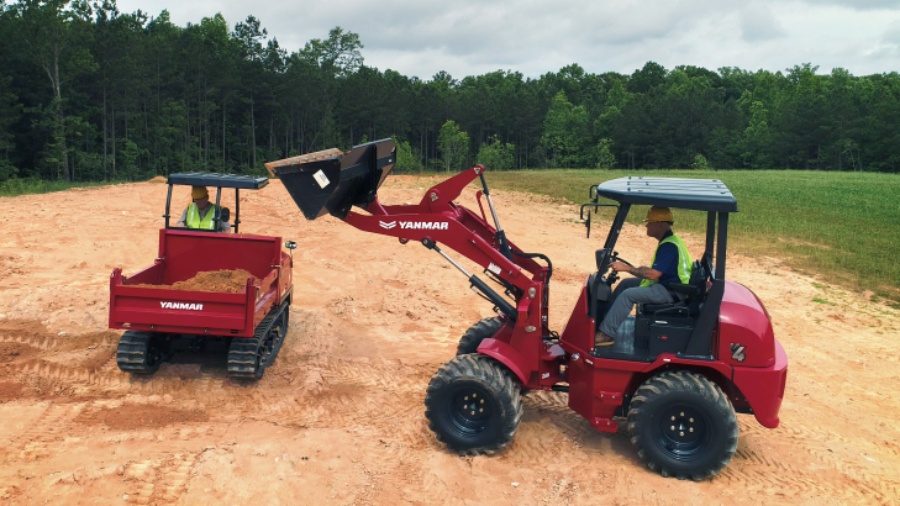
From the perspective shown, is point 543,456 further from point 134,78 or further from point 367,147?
point 134,78

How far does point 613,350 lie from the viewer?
639 cm

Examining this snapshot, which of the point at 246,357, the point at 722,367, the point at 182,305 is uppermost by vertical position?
the point at 182,305

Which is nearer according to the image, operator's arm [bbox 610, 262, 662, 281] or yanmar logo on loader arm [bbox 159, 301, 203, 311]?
operator's arm [bbox 610, 262, 662, 281]

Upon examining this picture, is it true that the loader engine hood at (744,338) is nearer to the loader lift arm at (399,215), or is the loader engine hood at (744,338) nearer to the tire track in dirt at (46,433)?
the loader lift arm at (399,215)

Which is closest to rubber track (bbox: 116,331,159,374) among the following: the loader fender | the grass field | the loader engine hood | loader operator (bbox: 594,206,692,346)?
the loader fender

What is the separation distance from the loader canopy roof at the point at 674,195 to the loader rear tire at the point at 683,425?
1475mm

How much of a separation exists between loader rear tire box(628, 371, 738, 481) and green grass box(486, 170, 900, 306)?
10.4 metres

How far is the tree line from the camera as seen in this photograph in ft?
149

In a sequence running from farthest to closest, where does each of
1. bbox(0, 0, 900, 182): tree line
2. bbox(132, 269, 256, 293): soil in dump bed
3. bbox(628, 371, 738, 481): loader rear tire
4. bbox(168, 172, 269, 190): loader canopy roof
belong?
bbox(0, 0, 900, 182): tree line < bbox(168, 172, 269, 190): loader canopy roof < bbox(132, 269, 256, 293): soil in dump bed < bbox(628, 371, 738, 481): loader rear tire

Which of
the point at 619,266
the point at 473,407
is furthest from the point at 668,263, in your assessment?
the point at 473,407

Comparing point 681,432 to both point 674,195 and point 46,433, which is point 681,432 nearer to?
point 674,195

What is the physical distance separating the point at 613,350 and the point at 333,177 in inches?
117

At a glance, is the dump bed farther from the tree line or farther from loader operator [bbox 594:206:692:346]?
the tree line

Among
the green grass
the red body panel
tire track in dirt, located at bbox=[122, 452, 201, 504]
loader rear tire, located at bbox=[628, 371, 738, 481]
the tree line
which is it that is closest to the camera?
tire track in dirt, located at bbox=[122, 452, 201, 504]
